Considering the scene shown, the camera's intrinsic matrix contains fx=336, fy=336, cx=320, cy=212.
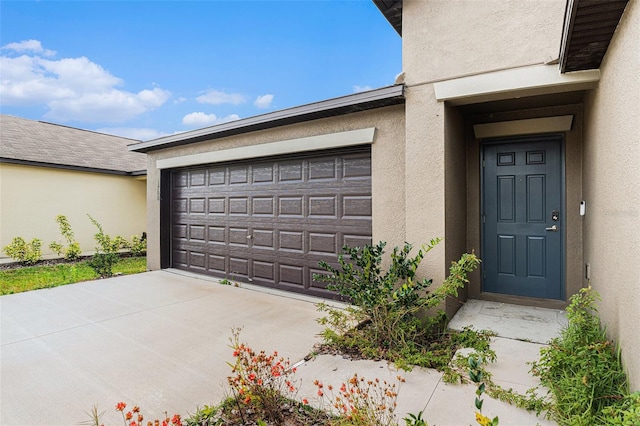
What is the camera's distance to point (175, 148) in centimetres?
759

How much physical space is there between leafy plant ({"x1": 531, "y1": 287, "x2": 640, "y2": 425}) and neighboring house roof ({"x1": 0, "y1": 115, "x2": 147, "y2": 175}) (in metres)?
12.2

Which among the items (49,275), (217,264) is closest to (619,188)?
(217,264)

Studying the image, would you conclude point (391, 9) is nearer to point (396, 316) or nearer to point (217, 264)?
point (396, 316)

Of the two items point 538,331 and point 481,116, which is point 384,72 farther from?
point 538,331

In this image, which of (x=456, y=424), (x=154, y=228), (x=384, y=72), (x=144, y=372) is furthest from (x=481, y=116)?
(x=384, y=72)

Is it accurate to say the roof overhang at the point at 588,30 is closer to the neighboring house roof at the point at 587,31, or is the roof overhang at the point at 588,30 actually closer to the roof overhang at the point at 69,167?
the neighboring house roof at the point at 587,31

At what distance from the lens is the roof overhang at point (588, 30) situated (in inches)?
88.6

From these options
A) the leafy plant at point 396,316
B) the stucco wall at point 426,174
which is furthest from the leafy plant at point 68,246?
the stucco wall at point 426,174

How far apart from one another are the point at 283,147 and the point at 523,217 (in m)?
3.79

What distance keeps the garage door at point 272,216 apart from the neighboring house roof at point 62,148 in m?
4.98

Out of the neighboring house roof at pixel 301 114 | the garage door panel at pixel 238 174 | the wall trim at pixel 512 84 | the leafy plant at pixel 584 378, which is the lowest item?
the leafy plant at pixel 584 378

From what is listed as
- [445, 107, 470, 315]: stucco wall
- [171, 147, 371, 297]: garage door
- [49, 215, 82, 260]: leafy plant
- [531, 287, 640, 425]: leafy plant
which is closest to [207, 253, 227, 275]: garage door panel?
[171, 147, 371, 297]: garage door

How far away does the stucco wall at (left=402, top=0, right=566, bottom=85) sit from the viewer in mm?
3438

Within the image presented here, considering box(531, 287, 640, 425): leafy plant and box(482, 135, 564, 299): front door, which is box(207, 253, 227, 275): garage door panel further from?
box(531, 287, 640, 425): leafy plant
